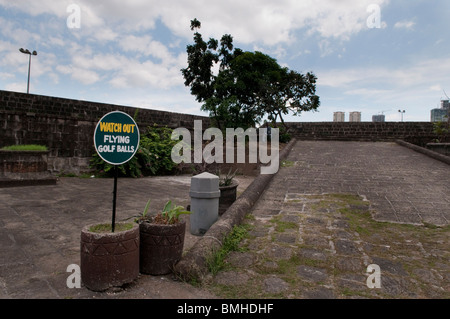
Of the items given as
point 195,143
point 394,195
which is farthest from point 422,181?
point 195,143

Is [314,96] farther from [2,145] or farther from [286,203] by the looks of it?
[2,145]

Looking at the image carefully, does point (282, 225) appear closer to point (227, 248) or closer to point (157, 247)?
point (227, 248)

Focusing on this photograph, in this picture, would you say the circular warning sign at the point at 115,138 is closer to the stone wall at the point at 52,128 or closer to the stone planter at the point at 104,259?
the stone planter at the point at 104,259

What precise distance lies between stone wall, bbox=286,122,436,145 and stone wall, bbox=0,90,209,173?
38.3ft

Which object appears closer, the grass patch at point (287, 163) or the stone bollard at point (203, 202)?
the stone bollard at point (203, 202)

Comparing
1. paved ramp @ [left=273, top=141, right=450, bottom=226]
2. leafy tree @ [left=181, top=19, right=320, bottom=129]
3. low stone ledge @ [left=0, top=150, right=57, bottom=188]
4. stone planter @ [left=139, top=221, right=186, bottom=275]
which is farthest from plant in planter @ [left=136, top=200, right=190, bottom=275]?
leafy tree @ [left=181, top=19, right=320, bottom=129]

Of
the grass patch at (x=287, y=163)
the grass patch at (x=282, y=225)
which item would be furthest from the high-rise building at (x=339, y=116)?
the grass patch at (x=282, y=225)

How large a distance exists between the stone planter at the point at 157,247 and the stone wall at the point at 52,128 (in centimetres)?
724

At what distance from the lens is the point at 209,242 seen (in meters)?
3.34

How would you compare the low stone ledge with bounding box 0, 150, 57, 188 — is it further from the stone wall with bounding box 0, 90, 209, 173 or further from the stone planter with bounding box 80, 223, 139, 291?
the stone planter with bounding box 80, 223, 139, 291

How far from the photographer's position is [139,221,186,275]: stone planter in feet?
9.48

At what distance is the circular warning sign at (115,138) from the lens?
8.79ft
